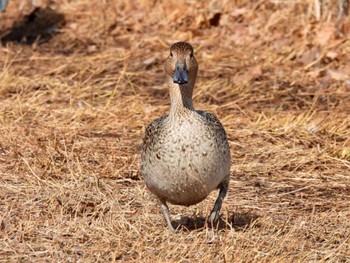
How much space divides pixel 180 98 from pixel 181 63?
0.19 m

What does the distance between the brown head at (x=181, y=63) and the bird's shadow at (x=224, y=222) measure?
0.82 m

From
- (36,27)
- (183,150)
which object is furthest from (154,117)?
(36,27)

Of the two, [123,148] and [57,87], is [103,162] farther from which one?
[57,87]

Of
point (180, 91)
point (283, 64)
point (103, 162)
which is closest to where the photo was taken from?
point (180, 91)

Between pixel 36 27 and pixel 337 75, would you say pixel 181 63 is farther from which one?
pixel 36 27

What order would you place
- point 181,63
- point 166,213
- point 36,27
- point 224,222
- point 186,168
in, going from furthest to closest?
point 36,27, point 224,222, point 166,213, point 181,63, point 186,168

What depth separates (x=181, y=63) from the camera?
210 inches

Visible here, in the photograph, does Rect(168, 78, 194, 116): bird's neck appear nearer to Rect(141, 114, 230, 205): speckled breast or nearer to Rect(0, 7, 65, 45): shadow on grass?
Rect(141, 114, 230, 205): speckled breast

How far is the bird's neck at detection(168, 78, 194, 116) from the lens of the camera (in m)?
5.33

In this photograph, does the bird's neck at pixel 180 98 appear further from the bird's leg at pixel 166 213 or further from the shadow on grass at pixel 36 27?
the shadow on grass at pixel 36 27

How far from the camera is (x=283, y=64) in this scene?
9828 millimetres

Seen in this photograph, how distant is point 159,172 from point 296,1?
6.06 m

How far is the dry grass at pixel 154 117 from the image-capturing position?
17.5 feet

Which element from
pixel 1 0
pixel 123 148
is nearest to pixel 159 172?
pixel 123 148
